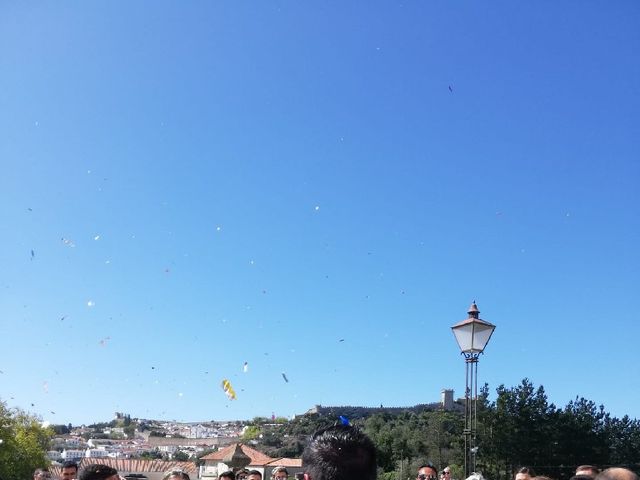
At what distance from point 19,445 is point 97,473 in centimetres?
7865

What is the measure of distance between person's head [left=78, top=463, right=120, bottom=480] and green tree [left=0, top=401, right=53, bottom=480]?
68.9 m

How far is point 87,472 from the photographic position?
5426 millimetres

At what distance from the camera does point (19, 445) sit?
74.4 m

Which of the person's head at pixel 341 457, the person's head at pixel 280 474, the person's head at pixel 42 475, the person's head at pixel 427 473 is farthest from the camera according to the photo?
the person's head at pixel 280 474

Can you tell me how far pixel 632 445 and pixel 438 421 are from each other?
1042 inches

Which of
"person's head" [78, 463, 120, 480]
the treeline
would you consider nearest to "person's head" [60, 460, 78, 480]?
"person's head" [78, 463, 120, 480]

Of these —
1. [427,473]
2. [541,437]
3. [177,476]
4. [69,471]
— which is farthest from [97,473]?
[541,437]

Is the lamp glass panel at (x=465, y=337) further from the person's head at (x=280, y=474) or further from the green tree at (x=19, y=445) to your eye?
the green tree at (x=19, y=445)

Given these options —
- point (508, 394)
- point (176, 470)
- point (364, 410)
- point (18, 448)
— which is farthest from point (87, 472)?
point (364, 410)

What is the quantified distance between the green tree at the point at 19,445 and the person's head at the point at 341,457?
72709 millimetres

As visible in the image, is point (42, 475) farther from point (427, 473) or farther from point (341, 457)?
point (341, 457)

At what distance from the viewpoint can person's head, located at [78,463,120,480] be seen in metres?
5.39

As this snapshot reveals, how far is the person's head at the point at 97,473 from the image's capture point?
212 inches

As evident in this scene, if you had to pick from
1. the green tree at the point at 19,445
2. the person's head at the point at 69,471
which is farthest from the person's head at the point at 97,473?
the green tree at the point at 19,445
